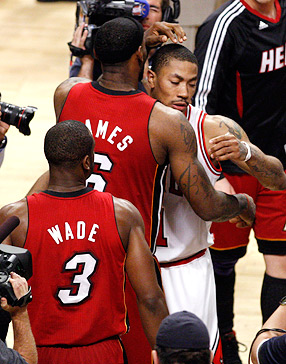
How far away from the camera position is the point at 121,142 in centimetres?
338

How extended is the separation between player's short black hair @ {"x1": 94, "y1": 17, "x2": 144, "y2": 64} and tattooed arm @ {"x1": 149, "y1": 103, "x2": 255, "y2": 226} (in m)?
0.27

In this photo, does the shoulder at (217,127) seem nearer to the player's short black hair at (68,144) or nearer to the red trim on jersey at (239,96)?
the player's short black hair at (68,144)

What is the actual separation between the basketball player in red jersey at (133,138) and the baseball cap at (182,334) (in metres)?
1.26

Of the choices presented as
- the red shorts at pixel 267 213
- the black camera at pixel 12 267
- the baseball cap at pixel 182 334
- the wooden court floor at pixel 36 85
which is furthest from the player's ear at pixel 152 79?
the wooden court floor at pixel 36 85

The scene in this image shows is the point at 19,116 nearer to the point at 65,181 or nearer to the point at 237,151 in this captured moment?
the point at 65,181

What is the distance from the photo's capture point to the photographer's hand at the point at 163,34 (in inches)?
153

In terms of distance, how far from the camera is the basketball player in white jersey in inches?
145

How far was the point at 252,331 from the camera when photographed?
5.05m

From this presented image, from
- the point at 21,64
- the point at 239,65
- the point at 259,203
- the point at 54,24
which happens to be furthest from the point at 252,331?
the point at 54,24

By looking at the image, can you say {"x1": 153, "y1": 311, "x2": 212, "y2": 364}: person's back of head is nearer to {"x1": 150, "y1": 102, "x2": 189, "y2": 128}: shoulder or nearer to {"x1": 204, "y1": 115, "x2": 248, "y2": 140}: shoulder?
{"x1": 150, "y1": 102, "x2": 189, "y2": 128}: shoulder

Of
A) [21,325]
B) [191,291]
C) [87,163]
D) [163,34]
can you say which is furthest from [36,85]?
[21,325]

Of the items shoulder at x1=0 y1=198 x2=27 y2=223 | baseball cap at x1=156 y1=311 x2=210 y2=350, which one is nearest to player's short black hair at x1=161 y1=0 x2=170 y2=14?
shoulder at x1=0 y1=198 x2=27 y2=223

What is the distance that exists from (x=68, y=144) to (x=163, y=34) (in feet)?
3.78

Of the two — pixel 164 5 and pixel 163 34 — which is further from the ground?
pixel 163 34
